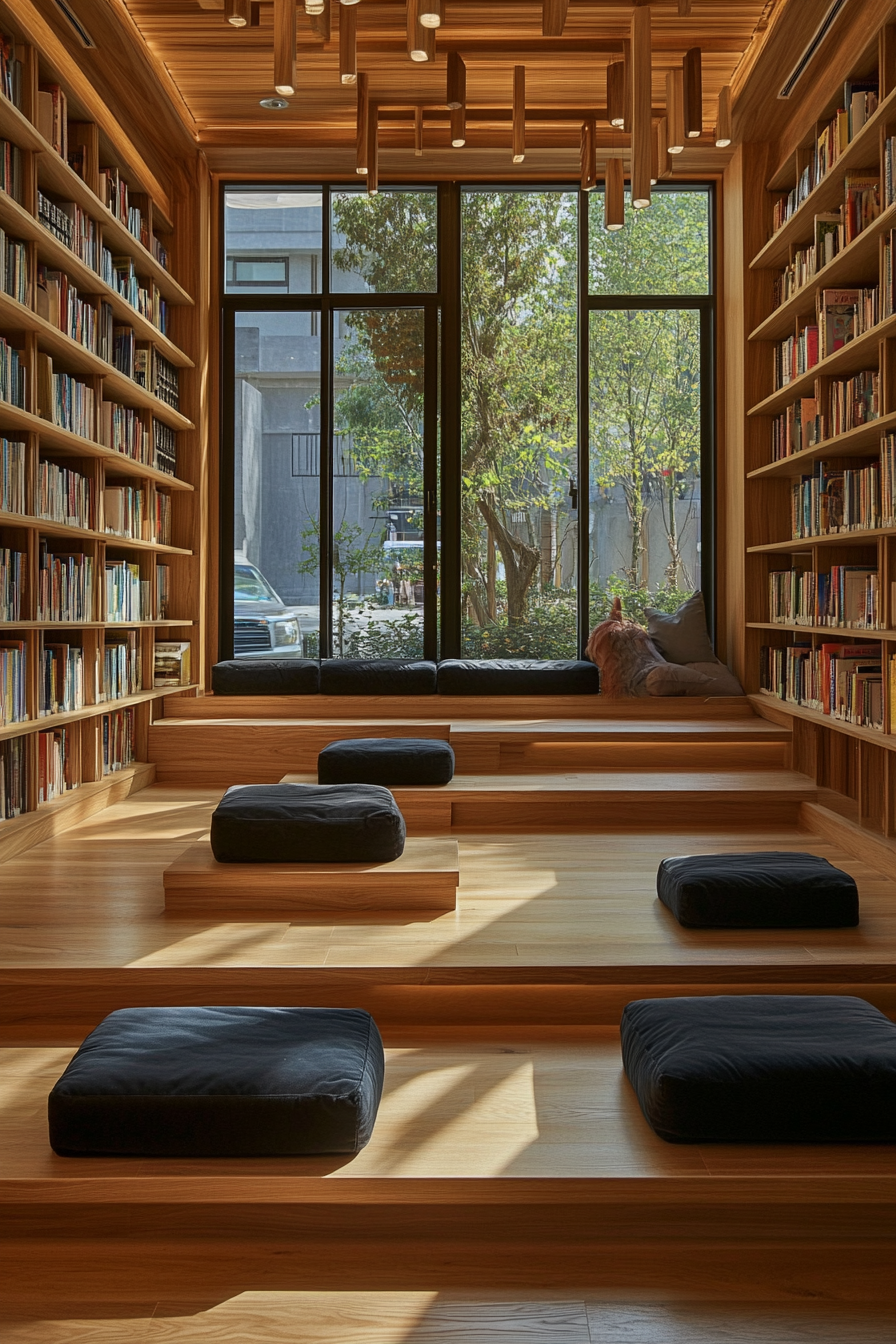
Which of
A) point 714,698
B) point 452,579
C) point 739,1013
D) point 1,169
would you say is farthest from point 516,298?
point 739,1013

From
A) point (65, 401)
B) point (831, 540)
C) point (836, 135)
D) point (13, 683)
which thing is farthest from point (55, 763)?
point (836, 135)

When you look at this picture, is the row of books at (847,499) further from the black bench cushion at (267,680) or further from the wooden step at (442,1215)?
the black bench cushion at (267,680)

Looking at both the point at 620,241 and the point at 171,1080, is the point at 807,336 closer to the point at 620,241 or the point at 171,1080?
the point at 620,241

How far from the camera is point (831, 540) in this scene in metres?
4.86

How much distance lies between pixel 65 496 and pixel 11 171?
4.11 ft

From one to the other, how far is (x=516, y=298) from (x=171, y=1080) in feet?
19.4

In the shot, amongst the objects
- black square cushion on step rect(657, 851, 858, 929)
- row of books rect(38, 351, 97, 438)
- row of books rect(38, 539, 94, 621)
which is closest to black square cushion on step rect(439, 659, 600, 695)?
row of books rect(38, 539, 94, 621)

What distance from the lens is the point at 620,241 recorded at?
23.1 ft

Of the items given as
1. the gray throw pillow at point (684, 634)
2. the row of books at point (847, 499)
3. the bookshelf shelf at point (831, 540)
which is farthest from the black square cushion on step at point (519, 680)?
the row of books at point (847, 499)

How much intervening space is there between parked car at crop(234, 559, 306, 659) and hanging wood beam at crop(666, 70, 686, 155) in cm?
366

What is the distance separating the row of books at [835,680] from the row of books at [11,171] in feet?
12.3

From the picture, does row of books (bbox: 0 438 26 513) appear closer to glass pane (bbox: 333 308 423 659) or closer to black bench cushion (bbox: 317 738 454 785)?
black bench cushion (bbox: 317 738 454 785)

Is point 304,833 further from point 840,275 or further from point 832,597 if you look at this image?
point 840,275

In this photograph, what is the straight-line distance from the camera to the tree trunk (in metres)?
7.09
